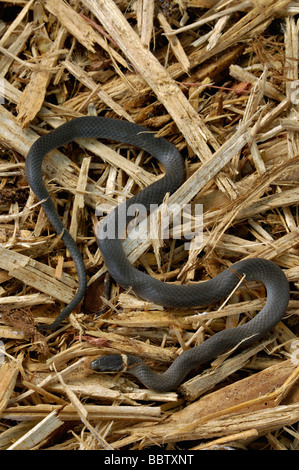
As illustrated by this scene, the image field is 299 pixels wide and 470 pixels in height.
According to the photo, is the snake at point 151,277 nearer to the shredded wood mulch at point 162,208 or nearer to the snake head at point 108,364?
the snake head at point 108,364

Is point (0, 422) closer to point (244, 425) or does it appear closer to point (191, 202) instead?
point (244, 425)

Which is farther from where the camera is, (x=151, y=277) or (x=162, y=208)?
(x=162, y=208)

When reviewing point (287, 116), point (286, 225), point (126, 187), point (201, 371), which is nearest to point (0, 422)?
point (201, 371)
